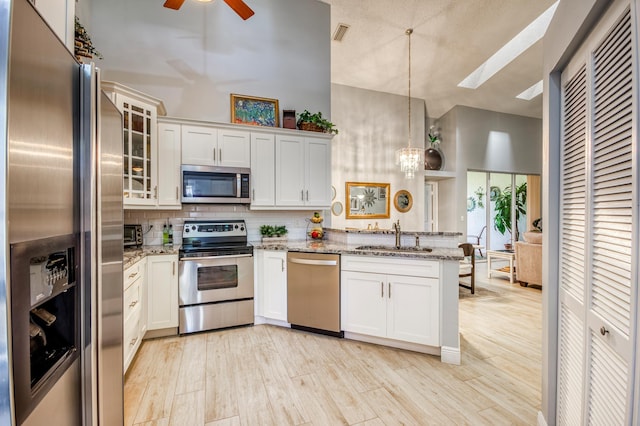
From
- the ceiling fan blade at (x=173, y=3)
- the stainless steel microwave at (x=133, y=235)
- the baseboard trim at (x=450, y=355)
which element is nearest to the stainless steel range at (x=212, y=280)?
the stainless steel microwave at (x=133, y=235)

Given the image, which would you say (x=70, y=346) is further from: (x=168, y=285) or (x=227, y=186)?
(x=227, y=186)

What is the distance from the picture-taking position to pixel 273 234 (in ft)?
12.5

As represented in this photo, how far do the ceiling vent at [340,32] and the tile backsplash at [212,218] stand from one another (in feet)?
9.47

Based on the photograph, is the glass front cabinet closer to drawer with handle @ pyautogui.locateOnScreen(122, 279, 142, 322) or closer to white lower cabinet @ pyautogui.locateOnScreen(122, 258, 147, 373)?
white lower cabinet @ pyautogui.locateOnScreen(122, 258, 147, 373)

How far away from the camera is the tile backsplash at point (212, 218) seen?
3.37 m

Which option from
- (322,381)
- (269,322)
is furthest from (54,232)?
(269,322)

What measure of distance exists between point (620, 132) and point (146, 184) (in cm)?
344

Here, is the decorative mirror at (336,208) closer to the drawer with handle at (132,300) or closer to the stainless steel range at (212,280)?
the stainless steel range at (212,280)

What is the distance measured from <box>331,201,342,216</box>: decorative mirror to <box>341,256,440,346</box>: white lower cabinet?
317 centimetres

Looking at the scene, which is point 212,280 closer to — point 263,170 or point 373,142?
point 263,170

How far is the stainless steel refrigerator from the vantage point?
63cm

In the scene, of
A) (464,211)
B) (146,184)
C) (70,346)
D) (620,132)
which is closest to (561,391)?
(620,132)

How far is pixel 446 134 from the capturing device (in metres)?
7.35

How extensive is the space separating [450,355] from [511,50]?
5.75 metres
